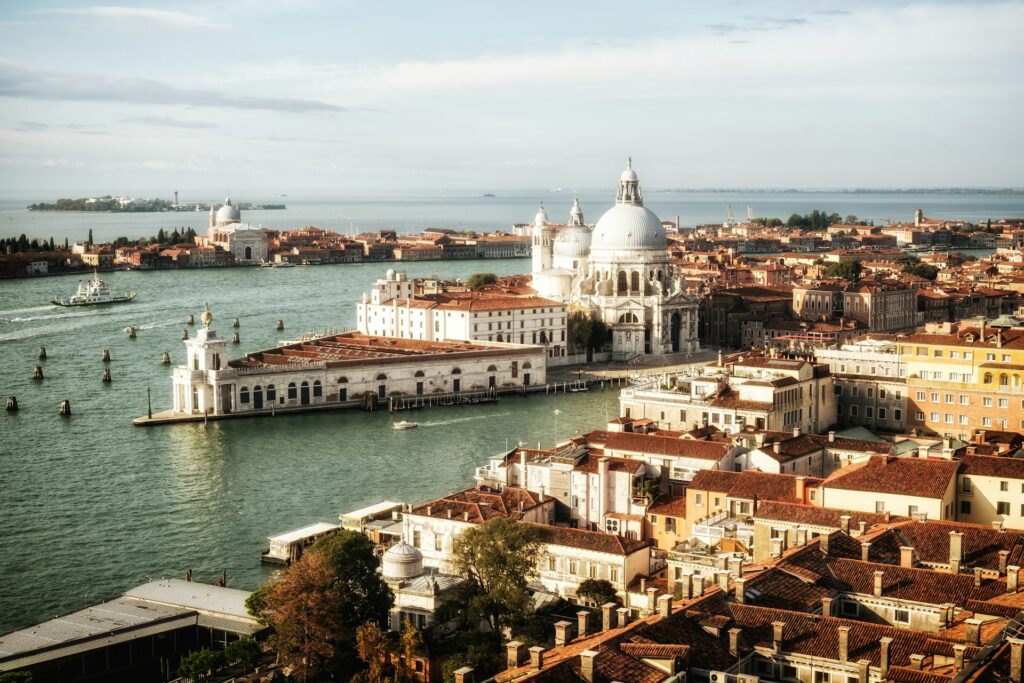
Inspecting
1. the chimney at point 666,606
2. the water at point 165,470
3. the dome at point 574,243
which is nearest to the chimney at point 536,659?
the chimney at point 666,606

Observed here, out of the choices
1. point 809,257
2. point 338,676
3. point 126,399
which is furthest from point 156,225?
point 338,676

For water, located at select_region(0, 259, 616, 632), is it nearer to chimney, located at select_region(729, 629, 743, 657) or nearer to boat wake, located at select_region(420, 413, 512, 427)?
boat wake, located at select_region(420, 413, 512, 427)

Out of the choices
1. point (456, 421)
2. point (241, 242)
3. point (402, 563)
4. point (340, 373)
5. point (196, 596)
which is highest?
point (241, 242)

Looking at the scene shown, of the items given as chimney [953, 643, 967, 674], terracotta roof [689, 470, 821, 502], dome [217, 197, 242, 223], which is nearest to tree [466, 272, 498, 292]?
terracotta roof [689, 470, 821, 502]

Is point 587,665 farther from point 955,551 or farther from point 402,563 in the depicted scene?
point 402,563

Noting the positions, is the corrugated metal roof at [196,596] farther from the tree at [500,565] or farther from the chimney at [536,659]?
the chimney at [536,659]

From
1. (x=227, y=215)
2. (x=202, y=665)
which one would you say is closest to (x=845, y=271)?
(x=202, y=665)
